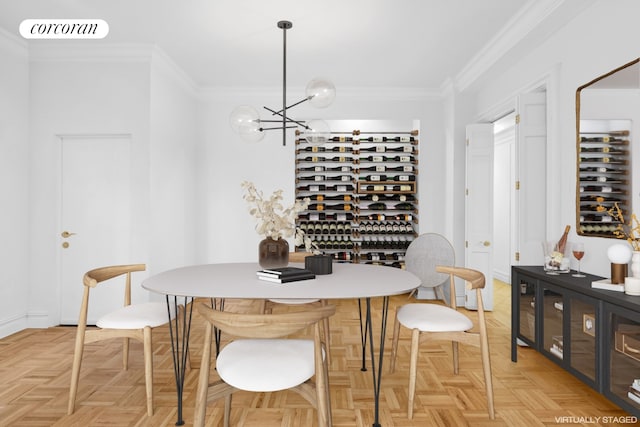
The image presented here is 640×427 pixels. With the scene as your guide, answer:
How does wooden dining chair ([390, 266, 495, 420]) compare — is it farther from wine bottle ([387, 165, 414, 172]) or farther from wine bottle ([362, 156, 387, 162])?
wine bottle ([362, 156, 387, 162])

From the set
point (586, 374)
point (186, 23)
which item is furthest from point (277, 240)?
A: point (186, 23)

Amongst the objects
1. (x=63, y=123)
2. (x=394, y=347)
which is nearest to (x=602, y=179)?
(x=394, y=347)

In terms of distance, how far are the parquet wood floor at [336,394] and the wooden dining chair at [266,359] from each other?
1.95 ft

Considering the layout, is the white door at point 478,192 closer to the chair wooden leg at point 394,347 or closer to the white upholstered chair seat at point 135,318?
the chair wooden leg at point 394,347

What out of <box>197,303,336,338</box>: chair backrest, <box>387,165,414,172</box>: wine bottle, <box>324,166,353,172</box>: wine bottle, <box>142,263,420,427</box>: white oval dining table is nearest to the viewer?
<box>197,303,336,338</box>: chair backrest

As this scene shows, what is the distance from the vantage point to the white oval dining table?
1.93 metres

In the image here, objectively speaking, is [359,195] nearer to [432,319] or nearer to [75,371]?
[432,319]

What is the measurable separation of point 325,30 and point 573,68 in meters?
2.10

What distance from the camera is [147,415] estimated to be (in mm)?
2236

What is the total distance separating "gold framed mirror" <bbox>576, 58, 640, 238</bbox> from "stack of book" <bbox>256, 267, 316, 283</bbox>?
2066 millimetres

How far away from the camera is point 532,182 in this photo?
3574 millimetres

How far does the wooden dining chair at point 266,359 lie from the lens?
57.2 inches

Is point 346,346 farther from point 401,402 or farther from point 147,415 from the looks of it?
point 147,415

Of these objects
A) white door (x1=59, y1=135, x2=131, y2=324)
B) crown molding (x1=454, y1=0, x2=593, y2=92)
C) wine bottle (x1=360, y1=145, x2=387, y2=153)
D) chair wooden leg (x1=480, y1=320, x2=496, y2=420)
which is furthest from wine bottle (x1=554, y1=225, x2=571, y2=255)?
white door (x1=59, y1=135, x2=131, y2=324)
